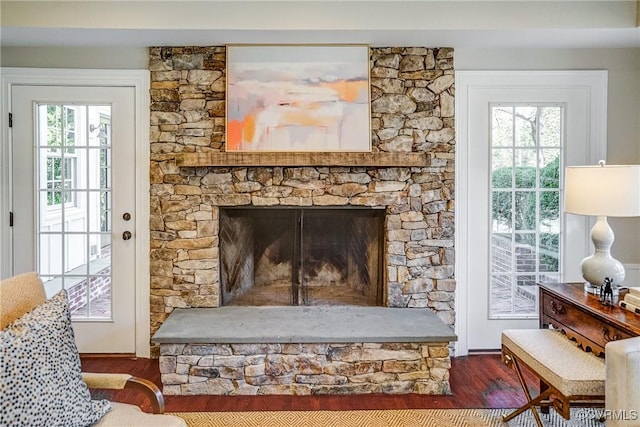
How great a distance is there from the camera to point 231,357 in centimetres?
257

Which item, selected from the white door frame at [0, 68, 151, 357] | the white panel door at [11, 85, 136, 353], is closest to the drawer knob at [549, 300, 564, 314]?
the white door frame at [0, 68, 151, 357]

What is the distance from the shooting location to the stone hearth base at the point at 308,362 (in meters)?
2.56

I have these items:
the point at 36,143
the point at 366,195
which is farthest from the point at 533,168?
the point at 36,143

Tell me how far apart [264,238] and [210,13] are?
1.59 m

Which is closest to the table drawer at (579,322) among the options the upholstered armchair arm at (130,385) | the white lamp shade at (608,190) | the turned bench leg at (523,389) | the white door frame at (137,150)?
the turned bench leg at (523,389)

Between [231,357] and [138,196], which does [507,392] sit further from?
[138,196]

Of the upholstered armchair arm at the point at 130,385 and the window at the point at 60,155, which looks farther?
the window at the point at 60,155

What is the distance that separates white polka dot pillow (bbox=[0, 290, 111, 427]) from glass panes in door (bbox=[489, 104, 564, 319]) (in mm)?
2741

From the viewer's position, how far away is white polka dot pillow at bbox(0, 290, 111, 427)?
4.42ft

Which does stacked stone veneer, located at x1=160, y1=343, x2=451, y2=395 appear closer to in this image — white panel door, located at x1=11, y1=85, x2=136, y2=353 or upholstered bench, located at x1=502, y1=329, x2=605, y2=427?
upholstered bench, located at x1=502, y1=329, x2=605, y2=427

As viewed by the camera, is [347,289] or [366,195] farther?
[347,289]

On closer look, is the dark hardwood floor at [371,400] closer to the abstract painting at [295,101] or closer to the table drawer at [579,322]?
the table drawer at [579,322]

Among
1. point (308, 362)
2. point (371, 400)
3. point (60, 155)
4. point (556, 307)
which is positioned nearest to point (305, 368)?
point (308, 362)

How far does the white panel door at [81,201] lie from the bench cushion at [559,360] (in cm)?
259
